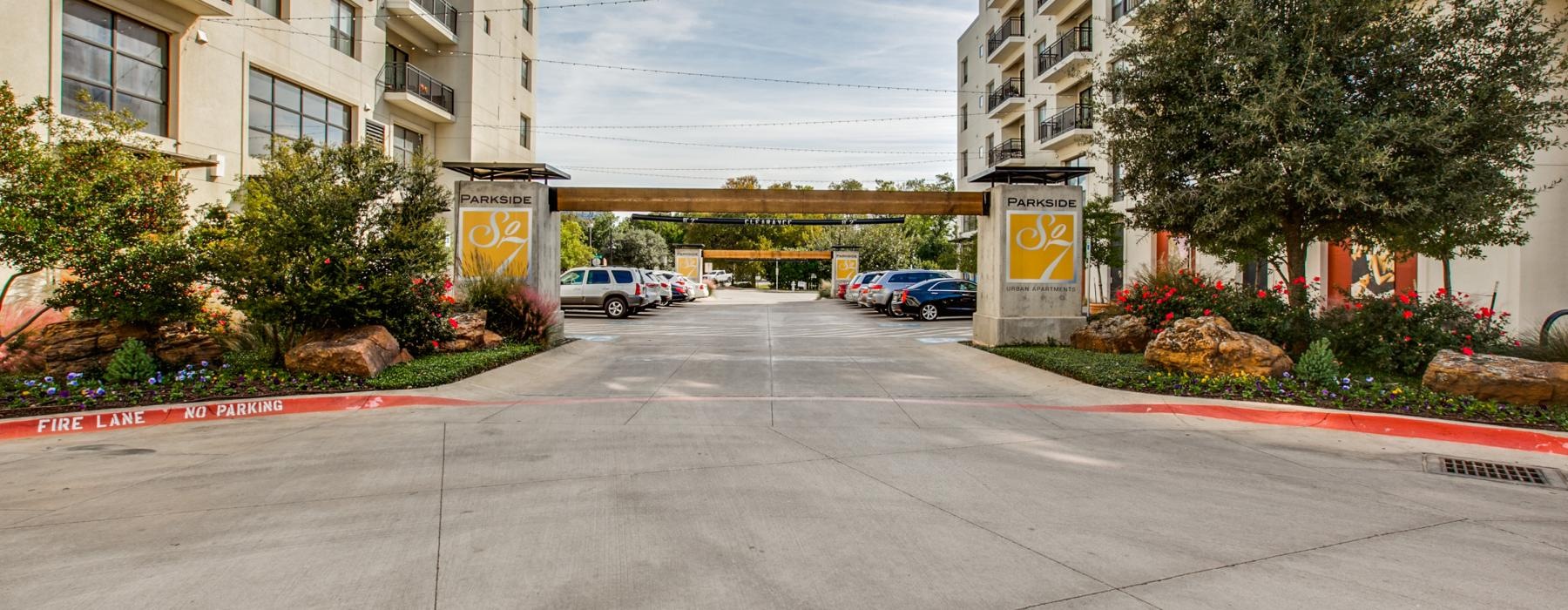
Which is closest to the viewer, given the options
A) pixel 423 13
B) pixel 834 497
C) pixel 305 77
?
pixel 834 497

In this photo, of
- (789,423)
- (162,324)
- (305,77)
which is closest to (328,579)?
(789,423)

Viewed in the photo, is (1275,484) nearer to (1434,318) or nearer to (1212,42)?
(1434,318)

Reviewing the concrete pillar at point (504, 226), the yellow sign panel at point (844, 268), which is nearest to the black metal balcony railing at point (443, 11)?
the concrete pillar at point (504, 226)

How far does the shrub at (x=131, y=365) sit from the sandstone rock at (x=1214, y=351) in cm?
1258

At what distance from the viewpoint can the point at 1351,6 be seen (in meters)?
10.4

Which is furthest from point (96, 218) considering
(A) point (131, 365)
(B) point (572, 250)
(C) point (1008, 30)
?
(B) point (572, 250)

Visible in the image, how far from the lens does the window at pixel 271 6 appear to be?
59.6 ft

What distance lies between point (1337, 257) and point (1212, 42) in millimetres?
9860

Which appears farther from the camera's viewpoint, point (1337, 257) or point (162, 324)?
point (1337, 257)

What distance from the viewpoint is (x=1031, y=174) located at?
16062mm

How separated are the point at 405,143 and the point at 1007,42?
26.2 meters

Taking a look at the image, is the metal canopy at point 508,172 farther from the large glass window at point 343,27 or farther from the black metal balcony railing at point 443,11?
the black metal balcony railing at point 443,11

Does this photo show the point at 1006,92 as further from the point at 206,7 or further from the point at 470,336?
the point at 206,7

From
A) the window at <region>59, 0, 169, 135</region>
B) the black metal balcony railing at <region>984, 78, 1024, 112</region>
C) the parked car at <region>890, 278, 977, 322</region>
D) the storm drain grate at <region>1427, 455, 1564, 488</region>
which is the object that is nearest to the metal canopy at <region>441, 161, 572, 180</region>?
the window at <region>59, 0, 169, 135</region>
